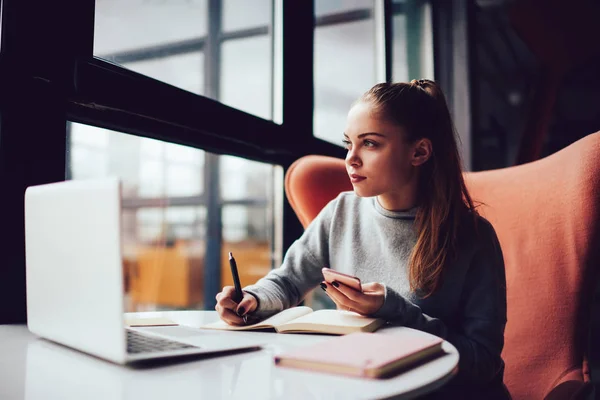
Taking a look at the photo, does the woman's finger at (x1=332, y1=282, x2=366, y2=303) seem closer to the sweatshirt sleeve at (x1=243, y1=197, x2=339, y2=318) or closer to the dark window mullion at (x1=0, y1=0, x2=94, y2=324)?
the sweatshirt sleeve at (x1=243, y1=197, x2=339, y2=318)

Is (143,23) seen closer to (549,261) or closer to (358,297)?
(358,297)

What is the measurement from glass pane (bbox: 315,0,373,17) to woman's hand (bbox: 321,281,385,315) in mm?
1429

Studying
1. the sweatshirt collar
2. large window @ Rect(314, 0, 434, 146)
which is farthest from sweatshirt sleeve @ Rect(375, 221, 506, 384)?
large window @ Rect(314, 0, 434, 146)

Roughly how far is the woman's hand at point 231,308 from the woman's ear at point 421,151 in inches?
19.3

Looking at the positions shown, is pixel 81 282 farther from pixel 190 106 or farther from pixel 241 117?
pixel 241 117

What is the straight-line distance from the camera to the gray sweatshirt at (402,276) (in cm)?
93

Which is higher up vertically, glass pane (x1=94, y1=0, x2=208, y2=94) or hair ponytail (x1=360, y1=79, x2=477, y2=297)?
glass pane (x1=94, y1=0, x2=208, y2=94)

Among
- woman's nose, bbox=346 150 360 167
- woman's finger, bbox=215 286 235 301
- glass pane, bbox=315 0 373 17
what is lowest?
woman's finger, bbox=215 286 235 301

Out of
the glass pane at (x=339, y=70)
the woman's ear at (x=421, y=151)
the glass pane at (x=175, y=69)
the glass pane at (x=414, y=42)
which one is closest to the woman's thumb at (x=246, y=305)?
the woman's ear at (x=421, y=151)

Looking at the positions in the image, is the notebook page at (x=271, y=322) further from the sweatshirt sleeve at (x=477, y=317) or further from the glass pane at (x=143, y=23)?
the glass pane at (x=143, y=23)

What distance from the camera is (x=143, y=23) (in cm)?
149

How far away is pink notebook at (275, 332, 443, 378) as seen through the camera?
22.1 inches

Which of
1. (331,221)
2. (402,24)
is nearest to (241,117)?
(331,221)

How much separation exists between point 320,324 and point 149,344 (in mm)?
281
